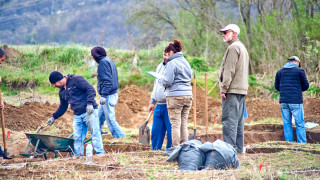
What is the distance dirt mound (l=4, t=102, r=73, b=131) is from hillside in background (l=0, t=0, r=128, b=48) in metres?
24.1

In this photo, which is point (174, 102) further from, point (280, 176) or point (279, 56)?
point (279, 56)

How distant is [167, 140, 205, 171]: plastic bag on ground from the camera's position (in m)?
5.07

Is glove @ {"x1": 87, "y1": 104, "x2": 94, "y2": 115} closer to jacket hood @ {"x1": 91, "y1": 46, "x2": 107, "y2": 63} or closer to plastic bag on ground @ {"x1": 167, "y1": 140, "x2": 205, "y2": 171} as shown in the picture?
jacket hood @ {"x1": 91, "y1": 46, "x2": 107, "y2": 63}

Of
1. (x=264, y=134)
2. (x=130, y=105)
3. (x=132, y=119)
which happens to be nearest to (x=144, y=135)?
(x=264, y=134)

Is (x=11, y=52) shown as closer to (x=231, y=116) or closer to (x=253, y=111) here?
(x=253, y=111)

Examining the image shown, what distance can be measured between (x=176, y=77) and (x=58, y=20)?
38.8 meters

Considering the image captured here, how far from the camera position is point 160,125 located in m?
6.93

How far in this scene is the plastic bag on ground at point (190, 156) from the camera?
5.07 metres

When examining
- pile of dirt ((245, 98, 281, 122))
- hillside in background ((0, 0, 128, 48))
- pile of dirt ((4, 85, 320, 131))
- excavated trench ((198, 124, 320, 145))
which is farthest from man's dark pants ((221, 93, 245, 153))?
hillside in background ((0, 0, 128, 48))

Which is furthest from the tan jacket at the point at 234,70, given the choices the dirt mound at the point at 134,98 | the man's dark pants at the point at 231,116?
the dirt mound at the point at 134,98

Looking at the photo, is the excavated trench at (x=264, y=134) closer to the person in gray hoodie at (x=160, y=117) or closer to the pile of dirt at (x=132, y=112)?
the pile of dirt at (x=132, y=112)

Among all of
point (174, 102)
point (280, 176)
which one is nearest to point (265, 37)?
point (174, 102)

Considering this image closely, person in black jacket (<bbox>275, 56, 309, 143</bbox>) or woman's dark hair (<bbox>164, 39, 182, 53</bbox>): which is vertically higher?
woman's dark hair (<bbox>164, 39, 182, 53</bbox>)

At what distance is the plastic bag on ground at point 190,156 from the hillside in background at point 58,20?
30.1 meters
